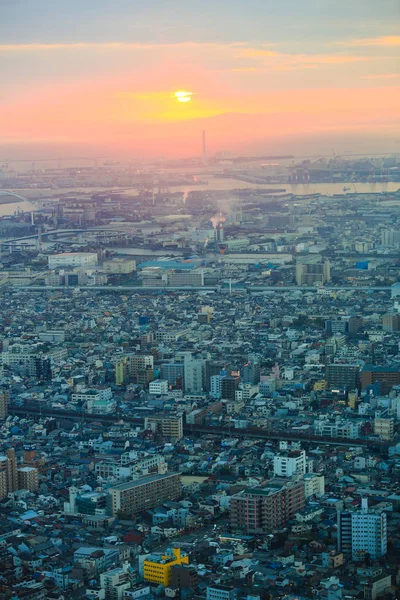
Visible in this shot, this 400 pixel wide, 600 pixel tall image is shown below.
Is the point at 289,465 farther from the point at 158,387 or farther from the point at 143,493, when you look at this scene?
the point at 158,387

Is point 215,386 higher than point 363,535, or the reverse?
point 215,386

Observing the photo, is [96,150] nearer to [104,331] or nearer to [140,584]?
[104,331]

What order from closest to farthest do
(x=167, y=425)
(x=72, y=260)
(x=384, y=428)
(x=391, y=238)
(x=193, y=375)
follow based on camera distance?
(x=384, y=428), (x=167, y=425), (x=193, y=375), (x=72, y=260), (x=391, y=238)

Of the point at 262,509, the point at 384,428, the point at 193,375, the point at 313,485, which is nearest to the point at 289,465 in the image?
the point at 313,485

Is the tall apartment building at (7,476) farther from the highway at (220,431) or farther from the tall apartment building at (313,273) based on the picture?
the tall apartment building at (313,273)

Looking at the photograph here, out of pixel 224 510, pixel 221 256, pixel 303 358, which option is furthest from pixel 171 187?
pixel 224 510
